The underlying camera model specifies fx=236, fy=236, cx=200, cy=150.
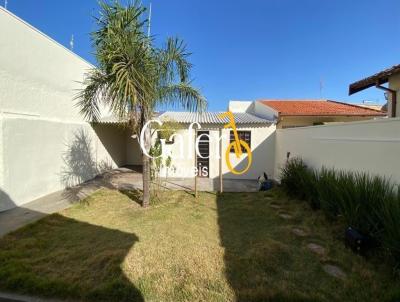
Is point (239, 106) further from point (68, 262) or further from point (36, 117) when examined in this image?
point (68, 262)

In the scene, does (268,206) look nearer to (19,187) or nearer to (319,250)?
(319,250)

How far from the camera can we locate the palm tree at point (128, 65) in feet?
21.1

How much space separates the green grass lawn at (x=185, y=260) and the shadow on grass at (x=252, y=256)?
0.02 m

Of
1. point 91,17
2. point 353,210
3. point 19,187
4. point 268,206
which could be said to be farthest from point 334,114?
point 19,187

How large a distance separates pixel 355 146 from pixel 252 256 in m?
3.98

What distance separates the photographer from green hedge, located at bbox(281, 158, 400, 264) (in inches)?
157

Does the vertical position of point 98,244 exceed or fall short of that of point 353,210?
it falls short

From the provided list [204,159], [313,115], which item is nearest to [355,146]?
[204,159]

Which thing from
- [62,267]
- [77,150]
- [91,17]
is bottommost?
[62,267]

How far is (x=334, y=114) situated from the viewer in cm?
1472

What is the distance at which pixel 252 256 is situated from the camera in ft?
14.8

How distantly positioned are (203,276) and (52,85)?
981 cm

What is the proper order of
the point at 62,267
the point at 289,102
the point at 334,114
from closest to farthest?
the point at 62,267, the point at 334,114, the point at 289,102

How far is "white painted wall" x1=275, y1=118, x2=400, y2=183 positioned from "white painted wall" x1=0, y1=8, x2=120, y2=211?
33.3 ft
